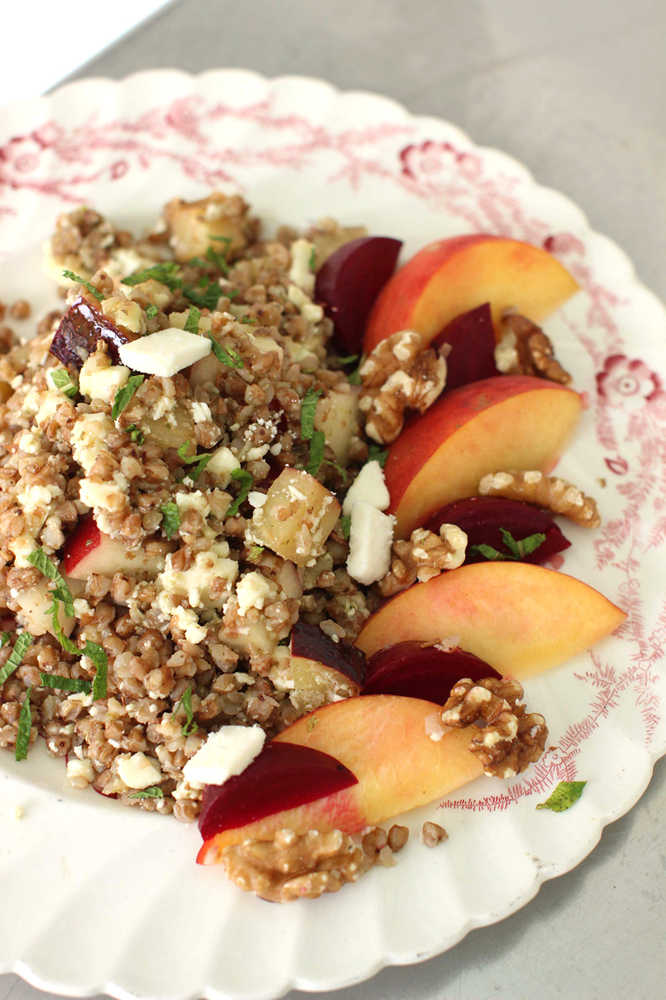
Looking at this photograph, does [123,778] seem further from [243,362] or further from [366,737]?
[243,362]

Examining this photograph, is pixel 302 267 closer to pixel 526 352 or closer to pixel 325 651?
pixel 526 352

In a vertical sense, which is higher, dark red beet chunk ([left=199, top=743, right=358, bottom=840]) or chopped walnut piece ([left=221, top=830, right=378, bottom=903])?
dark red beet chunk ([left=199, top=743, right=358, bottom=840])

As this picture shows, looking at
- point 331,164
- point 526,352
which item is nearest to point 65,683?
point 526,352

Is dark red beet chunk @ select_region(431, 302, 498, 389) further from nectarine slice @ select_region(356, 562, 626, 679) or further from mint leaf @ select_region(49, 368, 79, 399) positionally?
mint leaf @ select_region(49, 368, 79, 399)

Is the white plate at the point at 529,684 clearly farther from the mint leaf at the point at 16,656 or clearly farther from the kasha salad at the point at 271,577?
the mint leaf at the point at 16,656

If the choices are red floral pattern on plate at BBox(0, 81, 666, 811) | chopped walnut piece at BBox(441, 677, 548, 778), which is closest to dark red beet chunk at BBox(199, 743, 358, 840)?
chopped walnut piece at BBox(441, 677, 548, 778)

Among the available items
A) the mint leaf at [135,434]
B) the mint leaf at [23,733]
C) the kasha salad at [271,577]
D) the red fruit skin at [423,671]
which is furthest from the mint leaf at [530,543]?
the mint leaf at [23,733]

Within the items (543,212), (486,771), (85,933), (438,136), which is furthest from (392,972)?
(438,136)
